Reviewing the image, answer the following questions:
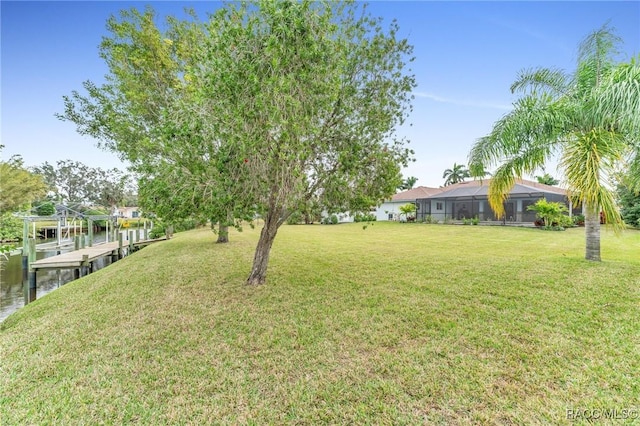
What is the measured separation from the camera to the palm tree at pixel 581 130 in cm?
680

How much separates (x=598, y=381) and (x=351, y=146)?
198 inches

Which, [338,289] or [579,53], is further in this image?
[579,53]

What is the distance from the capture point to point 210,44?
5.32m

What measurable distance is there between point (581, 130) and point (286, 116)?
820 cm

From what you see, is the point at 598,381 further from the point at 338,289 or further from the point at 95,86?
the point at 95,86

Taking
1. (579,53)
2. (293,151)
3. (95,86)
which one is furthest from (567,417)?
(95,86)

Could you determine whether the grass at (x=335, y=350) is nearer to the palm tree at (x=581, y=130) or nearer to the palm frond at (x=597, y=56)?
the palm tree at (x=581, y=130)

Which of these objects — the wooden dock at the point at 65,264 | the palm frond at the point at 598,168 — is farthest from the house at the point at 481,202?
the wooden dock at the point at 65,264

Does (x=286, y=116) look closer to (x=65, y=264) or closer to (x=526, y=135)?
(x=526, y=135)

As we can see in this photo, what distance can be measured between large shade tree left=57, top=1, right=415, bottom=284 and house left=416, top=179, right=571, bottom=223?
1921 centimetres

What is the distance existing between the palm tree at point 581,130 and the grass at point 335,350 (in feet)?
7.99

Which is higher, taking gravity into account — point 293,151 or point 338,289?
point 293,151

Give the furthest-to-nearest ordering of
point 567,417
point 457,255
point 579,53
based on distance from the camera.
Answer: point 457,255 < point 579,53 < point 567,417

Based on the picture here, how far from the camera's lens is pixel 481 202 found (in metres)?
26.9
